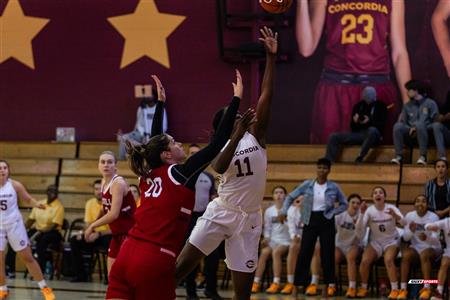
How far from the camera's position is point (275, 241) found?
482 inches

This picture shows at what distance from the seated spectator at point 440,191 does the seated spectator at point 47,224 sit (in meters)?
5.42

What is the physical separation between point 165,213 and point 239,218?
200 centimetres

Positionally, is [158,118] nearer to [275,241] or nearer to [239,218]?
[239,218]

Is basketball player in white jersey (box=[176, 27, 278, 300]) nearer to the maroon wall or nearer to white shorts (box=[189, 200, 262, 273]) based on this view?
white shorts (box=[189, 200, 262, 273])

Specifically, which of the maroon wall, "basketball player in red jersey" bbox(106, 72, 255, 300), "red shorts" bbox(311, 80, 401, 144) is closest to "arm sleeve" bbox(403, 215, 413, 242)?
"red shorts" bbox(311, 80, 401, 144)

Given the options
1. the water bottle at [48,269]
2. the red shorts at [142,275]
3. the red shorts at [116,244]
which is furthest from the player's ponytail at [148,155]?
the water bottle at [48,269]

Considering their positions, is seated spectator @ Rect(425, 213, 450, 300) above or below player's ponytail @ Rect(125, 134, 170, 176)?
below

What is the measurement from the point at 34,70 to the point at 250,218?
10.7m

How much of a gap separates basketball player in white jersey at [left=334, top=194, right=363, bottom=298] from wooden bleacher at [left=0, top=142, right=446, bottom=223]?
51.1 inches

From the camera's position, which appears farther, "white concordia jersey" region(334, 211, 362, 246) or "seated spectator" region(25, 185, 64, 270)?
"seated spectator" region(25, 185, 64, 270)

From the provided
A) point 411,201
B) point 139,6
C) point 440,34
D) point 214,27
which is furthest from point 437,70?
point 139,6

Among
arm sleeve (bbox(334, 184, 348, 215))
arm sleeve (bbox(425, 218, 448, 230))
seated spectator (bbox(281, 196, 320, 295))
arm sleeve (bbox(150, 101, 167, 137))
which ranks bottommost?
seated spectator (bbox(281, 196, 320, 295))

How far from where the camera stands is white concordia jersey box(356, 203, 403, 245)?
1167 centimetres

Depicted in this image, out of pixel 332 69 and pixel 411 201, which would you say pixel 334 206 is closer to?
pixel 411 201
